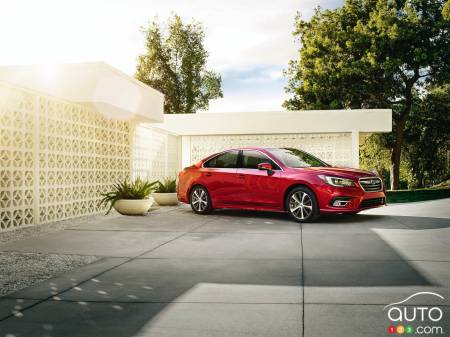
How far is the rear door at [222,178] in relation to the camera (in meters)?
12.3

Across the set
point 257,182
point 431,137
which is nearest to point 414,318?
point 257,182

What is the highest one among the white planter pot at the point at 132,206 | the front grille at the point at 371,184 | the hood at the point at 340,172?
the hood at the point at 340,172

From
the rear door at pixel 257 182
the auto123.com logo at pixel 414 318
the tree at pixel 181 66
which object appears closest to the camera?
the auto123.com logo at pixel 414 318

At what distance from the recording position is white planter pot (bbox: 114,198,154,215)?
41.8ft

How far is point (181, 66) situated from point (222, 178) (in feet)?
119

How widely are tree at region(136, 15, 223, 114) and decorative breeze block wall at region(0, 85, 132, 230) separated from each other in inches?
1271

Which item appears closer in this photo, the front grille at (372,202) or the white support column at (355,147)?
the front grille at (372,202)

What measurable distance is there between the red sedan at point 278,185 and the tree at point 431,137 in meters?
23.6

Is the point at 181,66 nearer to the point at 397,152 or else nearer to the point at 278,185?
the point at 397,152

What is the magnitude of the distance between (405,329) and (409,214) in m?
9.23

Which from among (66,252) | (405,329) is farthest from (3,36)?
(405,329)

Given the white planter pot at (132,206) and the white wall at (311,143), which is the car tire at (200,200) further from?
the white wall at (311,143)

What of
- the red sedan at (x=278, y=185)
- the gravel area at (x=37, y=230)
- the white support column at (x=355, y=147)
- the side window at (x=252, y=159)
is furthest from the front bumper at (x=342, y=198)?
the white support column at (x=355, y=147)

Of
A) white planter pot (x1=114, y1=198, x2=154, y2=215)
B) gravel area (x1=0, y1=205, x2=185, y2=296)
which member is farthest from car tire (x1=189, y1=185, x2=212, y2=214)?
gravel area (x1=0, y1=205, x2=185, y2=296)
